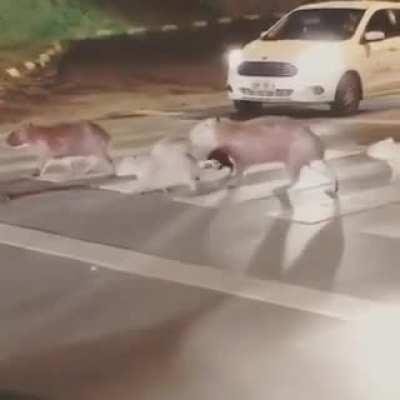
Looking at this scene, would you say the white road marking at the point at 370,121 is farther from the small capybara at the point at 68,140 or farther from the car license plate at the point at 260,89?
the small capybara at the point at 68,140

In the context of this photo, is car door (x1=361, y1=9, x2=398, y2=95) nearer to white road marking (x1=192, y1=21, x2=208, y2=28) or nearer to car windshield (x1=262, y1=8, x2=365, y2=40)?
car windshield (x1=262, y1=8, x2=365, y2=40)

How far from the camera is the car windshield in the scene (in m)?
1.28

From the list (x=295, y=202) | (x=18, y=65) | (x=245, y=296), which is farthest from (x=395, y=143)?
(x=18, y=65)

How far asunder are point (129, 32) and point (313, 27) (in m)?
0.20

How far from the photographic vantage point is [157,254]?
1178mm

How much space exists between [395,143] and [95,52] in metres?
0.35

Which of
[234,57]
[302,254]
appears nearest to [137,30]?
[234,57]

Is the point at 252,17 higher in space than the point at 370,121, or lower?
higher

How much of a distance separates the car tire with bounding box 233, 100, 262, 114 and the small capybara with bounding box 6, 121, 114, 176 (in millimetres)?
149

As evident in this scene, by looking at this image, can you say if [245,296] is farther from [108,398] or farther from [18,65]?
[18,65]

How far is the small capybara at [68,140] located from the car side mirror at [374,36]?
1.00ft

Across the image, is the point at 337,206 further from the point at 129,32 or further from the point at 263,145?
the point at 129,32

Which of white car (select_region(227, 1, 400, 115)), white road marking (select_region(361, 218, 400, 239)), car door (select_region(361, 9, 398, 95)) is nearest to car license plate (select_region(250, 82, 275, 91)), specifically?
white car (select_region(227, 1, 400, 115))

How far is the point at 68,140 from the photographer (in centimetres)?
134
